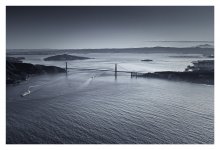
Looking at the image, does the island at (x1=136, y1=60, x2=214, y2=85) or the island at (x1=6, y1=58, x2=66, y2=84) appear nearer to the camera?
the island at (x1=136, y1=60, x2=214, y2=85)

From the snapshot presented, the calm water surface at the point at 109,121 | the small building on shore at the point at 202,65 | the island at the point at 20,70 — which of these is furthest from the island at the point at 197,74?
the island at the point at 20,70

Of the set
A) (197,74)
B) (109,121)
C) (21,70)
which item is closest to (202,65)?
(197,74)

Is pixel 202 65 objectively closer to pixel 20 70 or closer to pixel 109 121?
pixel 109 121

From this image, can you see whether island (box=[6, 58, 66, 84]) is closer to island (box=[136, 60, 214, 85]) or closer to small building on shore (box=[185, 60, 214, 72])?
island (box=[136, 60, 214, 85])

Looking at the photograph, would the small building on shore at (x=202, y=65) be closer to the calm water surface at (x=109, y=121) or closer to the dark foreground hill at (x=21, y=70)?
the calm water surface at (x=109, y=121)

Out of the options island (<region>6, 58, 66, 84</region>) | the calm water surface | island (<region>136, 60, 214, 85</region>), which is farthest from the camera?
island (<region>6, 58, 66, 84</region>)

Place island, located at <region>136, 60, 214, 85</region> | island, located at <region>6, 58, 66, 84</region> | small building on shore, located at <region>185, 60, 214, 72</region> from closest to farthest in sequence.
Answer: island, located at <region>136, 60, 214, 85</region>, small building on shore, located at <region>185, 60, 214, 72</region>, island, located at <region>6, 58, 66, 84</region>

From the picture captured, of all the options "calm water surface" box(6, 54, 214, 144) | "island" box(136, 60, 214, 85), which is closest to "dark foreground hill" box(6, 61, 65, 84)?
"calm water surface" box(6, 54, 214, 144)

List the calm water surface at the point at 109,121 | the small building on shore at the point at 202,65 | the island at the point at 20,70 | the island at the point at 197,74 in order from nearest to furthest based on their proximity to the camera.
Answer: the calm water surface at the point at 109,121, the island at the point at 197,74, the small building on shore at the point at 202,65, the island at the point at 20,70

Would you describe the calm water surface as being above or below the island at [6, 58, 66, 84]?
below
